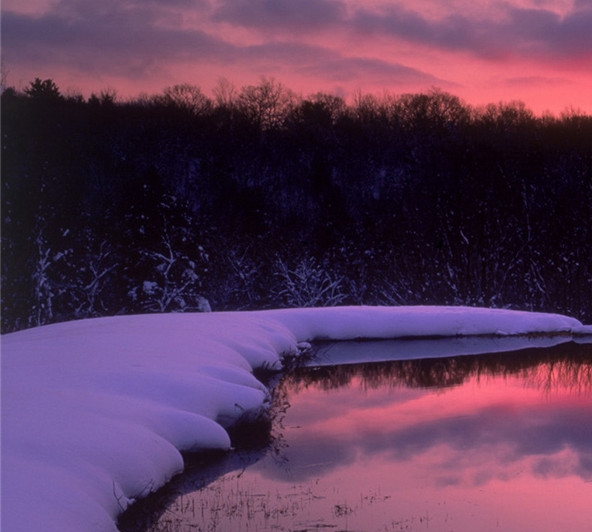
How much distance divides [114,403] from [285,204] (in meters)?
28.0

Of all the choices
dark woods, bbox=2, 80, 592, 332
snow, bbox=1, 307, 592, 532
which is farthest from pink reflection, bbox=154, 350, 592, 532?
dark woods, bbox=2, 80, 592, 332

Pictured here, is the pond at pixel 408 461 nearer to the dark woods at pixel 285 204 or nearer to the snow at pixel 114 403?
the snow at pixel 114 403

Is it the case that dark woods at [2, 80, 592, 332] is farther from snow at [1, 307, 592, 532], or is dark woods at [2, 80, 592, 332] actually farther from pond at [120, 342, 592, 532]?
pond at [120, 342, 592, 532]

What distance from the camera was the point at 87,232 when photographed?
22.1 meters

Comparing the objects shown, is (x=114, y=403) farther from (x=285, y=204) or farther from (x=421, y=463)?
(x=285, y=204)

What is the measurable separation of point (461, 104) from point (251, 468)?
3914 cm

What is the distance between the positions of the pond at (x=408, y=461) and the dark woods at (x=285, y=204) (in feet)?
28.0

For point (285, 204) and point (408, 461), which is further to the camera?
point (285, 204)

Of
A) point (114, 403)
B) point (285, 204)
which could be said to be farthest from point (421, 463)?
point (285, 204)

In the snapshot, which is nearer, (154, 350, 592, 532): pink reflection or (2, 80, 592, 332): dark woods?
(154, 350, 592, 532): pink reflection

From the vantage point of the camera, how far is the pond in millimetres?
6242

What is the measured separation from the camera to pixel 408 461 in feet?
25.7

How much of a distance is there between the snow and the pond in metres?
0.41

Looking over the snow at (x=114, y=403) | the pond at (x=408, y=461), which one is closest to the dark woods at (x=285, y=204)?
the snow at (x=114, y=403)
